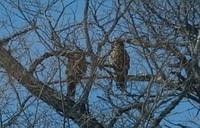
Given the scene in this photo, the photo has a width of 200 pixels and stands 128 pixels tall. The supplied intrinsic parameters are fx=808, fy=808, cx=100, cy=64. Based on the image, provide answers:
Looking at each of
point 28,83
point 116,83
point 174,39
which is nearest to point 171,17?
point 174,39

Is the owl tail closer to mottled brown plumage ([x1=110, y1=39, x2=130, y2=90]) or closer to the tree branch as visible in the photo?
mottled brown plumage ([x1=110, y1=39, x2=130, y2=90])

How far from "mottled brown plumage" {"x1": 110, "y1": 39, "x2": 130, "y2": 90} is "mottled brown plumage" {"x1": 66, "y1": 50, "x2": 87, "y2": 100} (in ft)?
1.30

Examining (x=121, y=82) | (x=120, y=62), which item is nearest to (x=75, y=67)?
(x=121, y=82)

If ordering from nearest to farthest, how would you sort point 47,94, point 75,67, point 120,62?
point 75,67, point 120,62, point 47,94

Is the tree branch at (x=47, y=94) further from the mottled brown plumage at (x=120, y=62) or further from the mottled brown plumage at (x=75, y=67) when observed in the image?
the mottled brown plumage at (x=120, y=62)

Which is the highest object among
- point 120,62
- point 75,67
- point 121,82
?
point 120,62

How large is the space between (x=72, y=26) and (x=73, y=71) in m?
0.59

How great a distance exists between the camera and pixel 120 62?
11.0 m

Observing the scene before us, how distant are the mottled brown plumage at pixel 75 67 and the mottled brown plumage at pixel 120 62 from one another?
1.30 feet

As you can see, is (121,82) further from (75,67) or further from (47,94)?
(47,94)

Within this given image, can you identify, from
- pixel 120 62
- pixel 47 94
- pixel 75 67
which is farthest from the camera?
pixel 47 94

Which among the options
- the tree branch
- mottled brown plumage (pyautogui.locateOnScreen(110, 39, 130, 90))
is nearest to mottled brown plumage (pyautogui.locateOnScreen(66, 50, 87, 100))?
the tree branch

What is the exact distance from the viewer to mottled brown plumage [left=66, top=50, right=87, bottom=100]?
10320mm

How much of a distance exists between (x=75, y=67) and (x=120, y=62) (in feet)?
2.53
